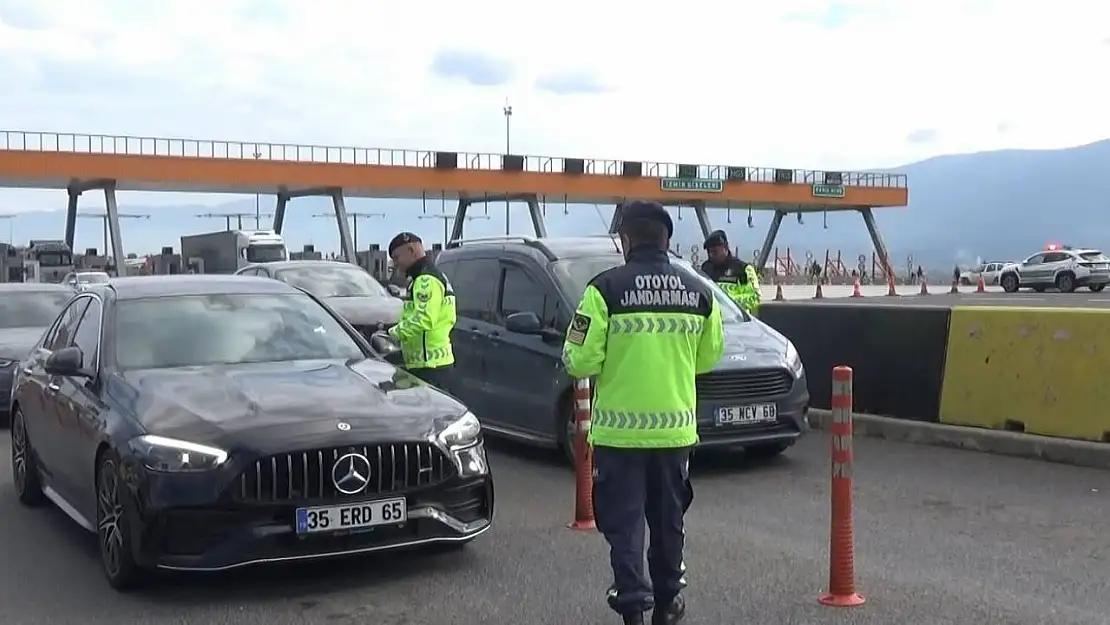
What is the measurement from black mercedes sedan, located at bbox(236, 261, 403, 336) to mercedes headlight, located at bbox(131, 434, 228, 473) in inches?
404

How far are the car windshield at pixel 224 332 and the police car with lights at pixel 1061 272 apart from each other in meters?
38.9

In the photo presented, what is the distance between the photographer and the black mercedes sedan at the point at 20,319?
42.8 ft

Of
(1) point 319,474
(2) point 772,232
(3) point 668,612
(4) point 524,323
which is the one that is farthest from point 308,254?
(3) point 668,612

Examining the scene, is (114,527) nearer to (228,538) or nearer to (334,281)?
(228,538)

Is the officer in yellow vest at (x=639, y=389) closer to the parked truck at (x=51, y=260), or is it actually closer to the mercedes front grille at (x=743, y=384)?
the mercedes front grille at (x=743, y=384)

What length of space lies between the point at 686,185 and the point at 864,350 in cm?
4532

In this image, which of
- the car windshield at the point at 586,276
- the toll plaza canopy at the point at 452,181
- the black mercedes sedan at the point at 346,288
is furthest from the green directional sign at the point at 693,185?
the car windshield at the point at 586,276

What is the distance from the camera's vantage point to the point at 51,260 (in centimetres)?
4900

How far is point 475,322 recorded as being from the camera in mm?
11062

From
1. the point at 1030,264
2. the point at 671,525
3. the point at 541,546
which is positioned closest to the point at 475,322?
the point at 541,546

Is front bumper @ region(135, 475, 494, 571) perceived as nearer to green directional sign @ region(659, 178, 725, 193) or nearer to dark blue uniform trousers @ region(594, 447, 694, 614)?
dark blue uniform trousers @ region(594, 447, 694, 614)

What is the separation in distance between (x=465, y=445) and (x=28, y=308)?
1007 cm

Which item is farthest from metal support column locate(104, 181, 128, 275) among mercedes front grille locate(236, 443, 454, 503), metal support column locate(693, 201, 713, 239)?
mercedes front grille locate(236, 443, 454, 503)

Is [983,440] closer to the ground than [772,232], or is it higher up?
closer to the ground
